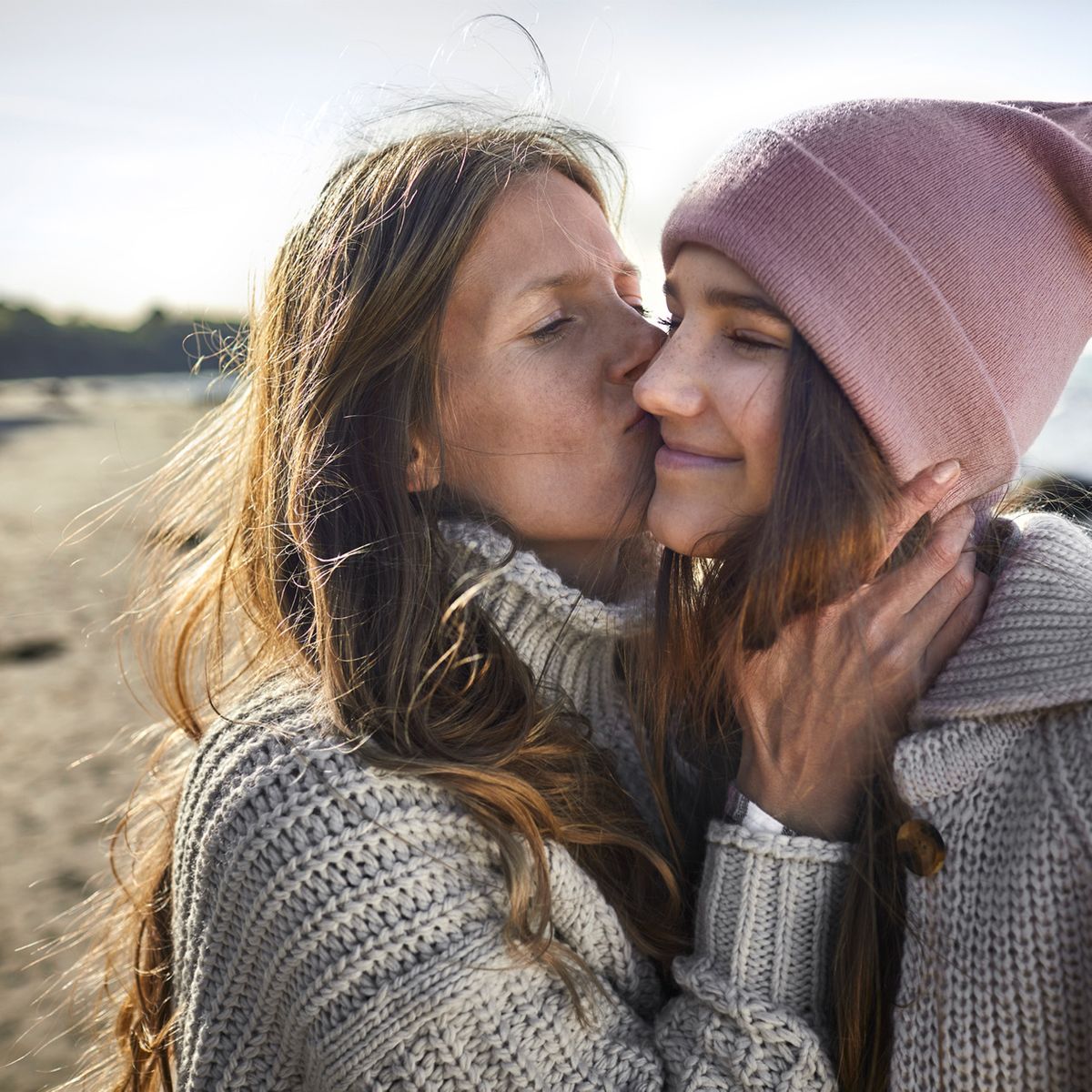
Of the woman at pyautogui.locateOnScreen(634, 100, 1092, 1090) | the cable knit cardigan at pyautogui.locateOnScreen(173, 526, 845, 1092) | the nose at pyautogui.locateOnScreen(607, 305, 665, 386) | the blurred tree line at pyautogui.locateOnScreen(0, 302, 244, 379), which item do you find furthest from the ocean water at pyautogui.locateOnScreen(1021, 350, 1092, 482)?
the blurred tree line at pyautogui.locateOnScreen(0, 302, 244, 379)

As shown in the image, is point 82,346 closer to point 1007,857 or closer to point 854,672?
point 854,672

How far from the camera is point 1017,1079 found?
132cm

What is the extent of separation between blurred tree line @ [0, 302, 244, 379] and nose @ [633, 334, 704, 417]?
26024mm

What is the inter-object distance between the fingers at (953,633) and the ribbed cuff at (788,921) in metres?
0.33

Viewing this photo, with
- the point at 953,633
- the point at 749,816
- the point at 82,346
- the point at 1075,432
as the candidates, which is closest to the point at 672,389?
the point at 953,633

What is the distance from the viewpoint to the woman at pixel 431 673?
4.91 feet

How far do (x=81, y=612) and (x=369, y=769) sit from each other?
672 centimetres

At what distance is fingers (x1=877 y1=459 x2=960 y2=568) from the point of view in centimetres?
154

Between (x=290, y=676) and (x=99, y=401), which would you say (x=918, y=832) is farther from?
(x=99, y=401)

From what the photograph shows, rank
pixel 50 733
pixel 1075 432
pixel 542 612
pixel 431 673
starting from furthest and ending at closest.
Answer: pixel 1075 432
pixel 50 733
pixel 542 612
pixel 431 673

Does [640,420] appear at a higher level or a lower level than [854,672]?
higher

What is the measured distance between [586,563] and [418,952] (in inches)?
34.1

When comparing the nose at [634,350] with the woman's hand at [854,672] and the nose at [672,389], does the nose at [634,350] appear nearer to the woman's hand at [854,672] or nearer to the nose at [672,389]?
the nose at [672,389]

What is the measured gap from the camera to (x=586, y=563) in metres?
2.06
